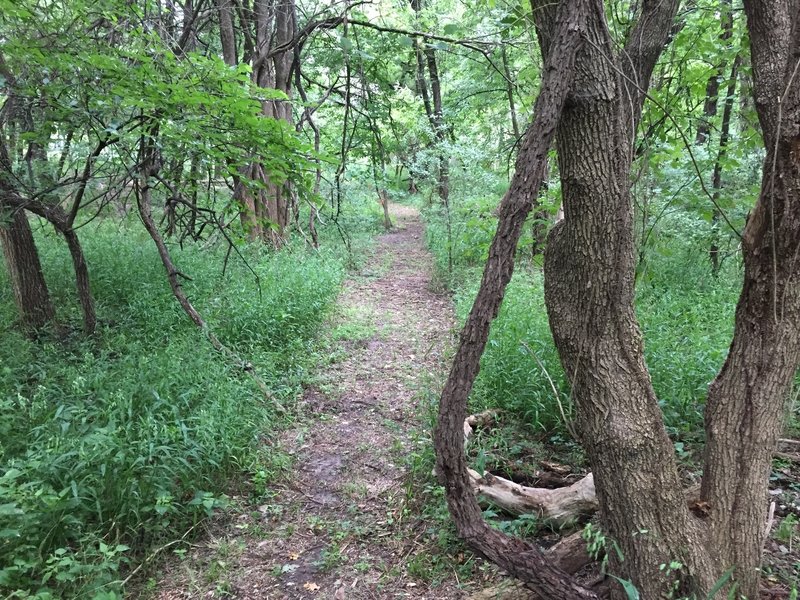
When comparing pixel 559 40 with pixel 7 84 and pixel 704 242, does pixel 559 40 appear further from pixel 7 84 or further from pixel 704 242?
pixel 704 242

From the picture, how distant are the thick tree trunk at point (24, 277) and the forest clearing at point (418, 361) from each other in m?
0.03

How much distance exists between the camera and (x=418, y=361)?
6.12 meters

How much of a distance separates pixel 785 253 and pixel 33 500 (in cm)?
390

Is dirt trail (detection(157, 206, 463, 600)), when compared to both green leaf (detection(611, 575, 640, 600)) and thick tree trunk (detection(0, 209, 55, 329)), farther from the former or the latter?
thick tree trunk (detection(0, 209, 55, 329))

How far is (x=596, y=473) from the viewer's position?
2.26 m

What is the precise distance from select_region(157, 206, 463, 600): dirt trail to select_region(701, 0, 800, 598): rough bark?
1.48 meters

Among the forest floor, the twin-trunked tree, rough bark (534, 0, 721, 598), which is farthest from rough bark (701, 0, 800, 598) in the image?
the forest floor

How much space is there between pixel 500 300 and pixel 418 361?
433 cm

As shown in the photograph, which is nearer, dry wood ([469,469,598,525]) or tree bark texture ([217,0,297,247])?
dry wood ([469,469,598,525])

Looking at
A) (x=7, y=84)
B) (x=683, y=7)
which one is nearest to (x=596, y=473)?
(x=683, y=7)

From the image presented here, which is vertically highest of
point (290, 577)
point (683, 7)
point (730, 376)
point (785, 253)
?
point (683, 7)

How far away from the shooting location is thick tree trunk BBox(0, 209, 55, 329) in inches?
220

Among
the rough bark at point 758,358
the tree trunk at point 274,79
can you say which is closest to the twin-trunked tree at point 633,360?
the rough bark at point 758,358

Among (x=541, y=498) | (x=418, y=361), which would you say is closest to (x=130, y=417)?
(x=541, y=498)
